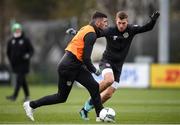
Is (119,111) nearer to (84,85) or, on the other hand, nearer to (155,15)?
(155,15)

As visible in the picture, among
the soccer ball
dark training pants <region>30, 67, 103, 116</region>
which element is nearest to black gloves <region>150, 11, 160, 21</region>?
dark training pants <region>30, 67, 103, 116</region>

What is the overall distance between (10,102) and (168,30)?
17274mm

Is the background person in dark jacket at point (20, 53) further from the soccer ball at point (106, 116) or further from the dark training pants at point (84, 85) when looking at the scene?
the soccer ball at point (106, 116)

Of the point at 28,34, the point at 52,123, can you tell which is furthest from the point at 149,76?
the point at 52,123

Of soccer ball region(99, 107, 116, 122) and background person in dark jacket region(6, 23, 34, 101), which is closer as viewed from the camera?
soccer ball region(99, 107, 116, 122)

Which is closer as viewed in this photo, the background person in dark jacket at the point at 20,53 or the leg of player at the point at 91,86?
the leg of player at the point at 91,86

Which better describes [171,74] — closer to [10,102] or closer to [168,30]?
[168,30]

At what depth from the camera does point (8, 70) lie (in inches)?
1421

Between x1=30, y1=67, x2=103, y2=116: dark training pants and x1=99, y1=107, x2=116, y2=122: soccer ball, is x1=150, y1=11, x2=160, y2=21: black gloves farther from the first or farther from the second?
x1=99, y1=107, x2=116, y2=122: soccer ball

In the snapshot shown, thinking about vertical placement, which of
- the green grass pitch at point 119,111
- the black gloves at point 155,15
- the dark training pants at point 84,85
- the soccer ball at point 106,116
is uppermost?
the black gloves at point 155,15

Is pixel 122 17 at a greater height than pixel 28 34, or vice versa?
pixel 122 17

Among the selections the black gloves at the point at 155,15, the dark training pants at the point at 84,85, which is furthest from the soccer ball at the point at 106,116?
the black gloves at the point at 155,15

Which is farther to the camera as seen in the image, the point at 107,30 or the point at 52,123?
the point at 107,30

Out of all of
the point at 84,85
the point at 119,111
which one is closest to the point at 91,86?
the point at 84,85
